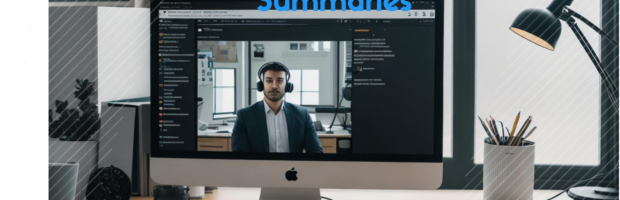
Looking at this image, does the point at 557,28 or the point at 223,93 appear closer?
the point at 223,93

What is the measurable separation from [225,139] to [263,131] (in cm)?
7

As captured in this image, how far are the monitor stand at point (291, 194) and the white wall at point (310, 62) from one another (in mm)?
205

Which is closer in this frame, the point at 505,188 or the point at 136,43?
the point at 505,188

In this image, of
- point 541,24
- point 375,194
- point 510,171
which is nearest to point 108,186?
point 375,194

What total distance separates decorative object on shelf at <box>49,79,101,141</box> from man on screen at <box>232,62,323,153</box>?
413 millimetres

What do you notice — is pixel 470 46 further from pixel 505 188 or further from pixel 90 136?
pixel 90 136

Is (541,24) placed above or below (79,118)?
above

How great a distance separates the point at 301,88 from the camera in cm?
96

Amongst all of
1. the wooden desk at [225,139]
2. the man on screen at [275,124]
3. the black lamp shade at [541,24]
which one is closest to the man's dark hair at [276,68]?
the man on screen at [275,124]

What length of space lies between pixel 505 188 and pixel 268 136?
50 centimetres

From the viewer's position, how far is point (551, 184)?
58.0 inches

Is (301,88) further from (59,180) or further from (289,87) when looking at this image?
(59,180)
